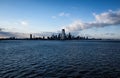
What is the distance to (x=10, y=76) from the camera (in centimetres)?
2089

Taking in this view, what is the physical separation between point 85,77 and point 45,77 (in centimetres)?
642

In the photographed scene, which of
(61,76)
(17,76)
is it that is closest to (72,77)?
(61,76)

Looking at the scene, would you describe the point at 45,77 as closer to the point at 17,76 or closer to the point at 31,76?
the point at 31,76

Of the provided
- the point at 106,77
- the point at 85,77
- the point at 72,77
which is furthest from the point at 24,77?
the point at 106,77

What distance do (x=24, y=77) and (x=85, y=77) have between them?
9.75 m

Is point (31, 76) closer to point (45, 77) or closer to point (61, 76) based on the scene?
point (45, 77)

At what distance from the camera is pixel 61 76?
2136 cm

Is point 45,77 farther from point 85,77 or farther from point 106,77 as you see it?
point 106,77

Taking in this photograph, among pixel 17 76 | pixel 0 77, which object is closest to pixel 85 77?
pixel 17 76

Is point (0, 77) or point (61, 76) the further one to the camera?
point (61, 76)

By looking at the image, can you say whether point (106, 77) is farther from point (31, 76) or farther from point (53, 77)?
point (31, 76)

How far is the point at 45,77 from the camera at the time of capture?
67.0 feet

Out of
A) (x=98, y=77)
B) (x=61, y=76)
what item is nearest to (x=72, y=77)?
(x=61, y=76)

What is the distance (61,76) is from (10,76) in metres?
8.29
